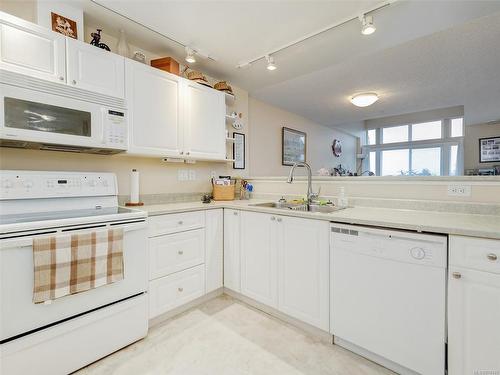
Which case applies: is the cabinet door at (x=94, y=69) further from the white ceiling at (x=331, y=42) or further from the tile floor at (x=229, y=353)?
the tile floor at (x=229, y=353)

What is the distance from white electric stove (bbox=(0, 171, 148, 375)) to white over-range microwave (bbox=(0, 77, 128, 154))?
235 millimetres

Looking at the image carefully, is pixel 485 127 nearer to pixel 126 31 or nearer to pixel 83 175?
pixel 126 31

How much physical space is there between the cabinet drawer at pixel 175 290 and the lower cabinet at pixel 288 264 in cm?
41

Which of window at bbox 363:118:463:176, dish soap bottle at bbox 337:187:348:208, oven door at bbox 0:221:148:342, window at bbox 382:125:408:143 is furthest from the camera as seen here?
window at bbox 382:125:408:143

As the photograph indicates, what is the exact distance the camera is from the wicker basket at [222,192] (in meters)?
2.64

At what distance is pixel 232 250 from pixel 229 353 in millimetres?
846

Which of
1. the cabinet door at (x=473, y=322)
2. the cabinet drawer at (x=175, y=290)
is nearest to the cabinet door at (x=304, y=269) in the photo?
the cabinet door at (x=473, y=322)

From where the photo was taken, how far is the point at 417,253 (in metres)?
1.23

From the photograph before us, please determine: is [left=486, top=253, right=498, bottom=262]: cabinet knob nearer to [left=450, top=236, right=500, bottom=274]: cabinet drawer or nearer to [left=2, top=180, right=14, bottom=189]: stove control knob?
[left=450, top=236, right=500, bottom=274]: cabinet drawer

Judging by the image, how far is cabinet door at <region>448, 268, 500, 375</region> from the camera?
41.1 inches

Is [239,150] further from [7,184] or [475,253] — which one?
[475,253]

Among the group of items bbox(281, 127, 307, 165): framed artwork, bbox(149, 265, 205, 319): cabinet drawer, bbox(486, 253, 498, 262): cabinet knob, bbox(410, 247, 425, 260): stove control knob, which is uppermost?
bbox(281, 127, 307, 165): framed artwork

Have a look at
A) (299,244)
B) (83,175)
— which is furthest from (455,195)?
(83,175)

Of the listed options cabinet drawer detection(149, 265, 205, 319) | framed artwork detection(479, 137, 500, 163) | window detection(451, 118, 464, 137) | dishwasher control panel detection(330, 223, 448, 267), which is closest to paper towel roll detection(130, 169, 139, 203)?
cabinet drawer detection(149, 265, 205, 319)
